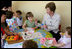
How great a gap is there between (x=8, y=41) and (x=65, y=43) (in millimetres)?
716

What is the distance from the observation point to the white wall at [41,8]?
2.23 m

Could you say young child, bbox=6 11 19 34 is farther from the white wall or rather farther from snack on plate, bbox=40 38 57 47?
the white wall

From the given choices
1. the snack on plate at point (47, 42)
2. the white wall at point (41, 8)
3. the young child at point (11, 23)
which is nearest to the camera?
the snack on plate at point (47, 42)

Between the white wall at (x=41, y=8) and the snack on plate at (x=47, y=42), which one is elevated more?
the white wall at (x=41, y=8)

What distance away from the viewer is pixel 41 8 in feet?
7.92

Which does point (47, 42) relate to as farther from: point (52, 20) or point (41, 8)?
point (41, 8)

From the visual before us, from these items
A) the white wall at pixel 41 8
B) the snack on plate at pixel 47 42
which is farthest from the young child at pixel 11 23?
the white wall at pixel 41 8

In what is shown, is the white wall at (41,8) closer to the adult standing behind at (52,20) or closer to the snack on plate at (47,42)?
the adult standing behind at (52,20)

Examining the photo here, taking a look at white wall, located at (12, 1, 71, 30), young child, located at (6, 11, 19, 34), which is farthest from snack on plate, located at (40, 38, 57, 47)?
white wall, located at (12, 1, 71, 30)

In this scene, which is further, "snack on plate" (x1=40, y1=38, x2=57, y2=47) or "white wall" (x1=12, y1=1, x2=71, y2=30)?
"white wall" (x1=12, y1=1, x2=71, y2=30)

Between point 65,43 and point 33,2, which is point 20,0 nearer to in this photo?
point 33,2

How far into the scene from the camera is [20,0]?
2607 millimetres

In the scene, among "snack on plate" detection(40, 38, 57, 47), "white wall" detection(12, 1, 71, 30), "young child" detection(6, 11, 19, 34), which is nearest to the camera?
"snack on plate" detection(40, 38, 57, 47)

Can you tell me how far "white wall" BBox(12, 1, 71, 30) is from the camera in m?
2.23
